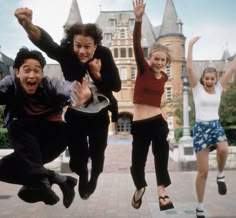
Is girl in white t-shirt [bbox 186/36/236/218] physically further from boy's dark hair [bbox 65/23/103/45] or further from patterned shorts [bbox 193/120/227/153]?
boy's dark hair [bbox 65/23/103/45]

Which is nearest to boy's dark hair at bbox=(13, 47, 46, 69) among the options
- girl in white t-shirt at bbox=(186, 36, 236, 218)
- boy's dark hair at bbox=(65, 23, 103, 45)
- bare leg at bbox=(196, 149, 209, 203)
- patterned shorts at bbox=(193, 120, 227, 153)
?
boy's dark hair at bbox=(65, 23, 103, 45)

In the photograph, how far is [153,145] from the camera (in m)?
4.22

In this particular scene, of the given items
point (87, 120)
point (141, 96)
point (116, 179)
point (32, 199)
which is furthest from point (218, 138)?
point (116, 179)

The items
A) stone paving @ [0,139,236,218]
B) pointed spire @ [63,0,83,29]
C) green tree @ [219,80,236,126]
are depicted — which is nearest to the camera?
pointed spire @ [63,0,83,29]

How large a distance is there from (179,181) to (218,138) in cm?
835

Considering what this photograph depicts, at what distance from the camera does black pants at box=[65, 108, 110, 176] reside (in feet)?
11.3

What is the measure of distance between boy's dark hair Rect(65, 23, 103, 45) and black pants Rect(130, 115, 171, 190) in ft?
3.56

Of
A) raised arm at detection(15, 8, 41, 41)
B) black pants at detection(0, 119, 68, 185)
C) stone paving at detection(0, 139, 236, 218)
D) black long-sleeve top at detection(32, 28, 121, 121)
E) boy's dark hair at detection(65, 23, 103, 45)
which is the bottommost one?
stone paving at detection(0, 139, 236, 218)

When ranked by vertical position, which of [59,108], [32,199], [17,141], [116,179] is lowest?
[116,179]

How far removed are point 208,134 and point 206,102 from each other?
451 millimetres

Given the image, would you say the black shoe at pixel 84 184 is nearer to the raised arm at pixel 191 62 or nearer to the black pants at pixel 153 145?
the black pants at pixel 153 145

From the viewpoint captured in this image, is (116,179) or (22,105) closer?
(22,105)

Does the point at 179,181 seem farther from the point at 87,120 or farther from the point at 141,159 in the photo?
the point at 87,120

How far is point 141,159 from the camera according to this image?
170 inches
